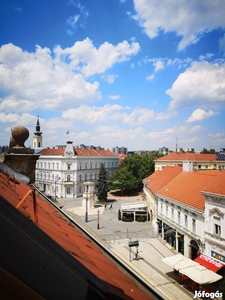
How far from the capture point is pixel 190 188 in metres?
22.0

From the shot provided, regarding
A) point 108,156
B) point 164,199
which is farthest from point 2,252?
point 108,156

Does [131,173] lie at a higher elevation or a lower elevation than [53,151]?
lower

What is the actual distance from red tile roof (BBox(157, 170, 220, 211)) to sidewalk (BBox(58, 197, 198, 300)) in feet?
17.5

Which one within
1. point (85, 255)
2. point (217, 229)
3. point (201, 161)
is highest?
point (201, 161)

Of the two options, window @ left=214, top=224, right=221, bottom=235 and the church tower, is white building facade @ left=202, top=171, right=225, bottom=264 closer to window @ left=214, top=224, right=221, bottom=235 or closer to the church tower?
window @ left=214, top=224, right=221, bottom=235

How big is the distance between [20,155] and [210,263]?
1575 centimetres

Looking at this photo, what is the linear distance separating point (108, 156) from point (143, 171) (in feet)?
40.5

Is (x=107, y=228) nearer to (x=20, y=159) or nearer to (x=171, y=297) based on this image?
(x=171, y=297)

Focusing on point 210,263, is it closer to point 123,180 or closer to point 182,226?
point 182,226

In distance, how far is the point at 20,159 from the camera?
7.12m

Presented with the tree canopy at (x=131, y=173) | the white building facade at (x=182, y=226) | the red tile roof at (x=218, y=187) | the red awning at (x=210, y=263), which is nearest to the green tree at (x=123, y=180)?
the tree canopy at (x=131, y=173)

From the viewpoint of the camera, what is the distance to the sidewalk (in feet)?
49.3

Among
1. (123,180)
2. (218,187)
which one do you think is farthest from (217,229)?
(123,180)

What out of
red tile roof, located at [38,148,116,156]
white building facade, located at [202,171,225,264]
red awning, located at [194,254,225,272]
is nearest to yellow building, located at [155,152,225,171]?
red tile roof, located at [38,148,116,156]
